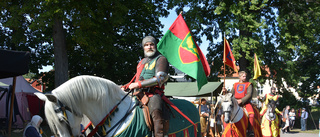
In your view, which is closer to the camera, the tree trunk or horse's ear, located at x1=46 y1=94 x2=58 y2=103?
horse's ear, located at x1=46 y1=94 x2=58 y2=103

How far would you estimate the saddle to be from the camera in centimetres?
471

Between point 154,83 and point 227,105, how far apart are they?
354 cm

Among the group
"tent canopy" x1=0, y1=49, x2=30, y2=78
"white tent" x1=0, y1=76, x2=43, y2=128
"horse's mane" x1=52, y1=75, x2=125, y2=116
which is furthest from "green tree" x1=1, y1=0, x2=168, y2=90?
"horse's mane" x1=52, y1=75, x2=125, y2=116

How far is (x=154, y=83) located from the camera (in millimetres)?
4668

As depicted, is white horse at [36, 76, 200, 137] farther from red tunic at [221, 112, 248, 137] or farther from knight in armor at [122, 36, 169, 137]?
red tunic at [221, 112, 248, 137]

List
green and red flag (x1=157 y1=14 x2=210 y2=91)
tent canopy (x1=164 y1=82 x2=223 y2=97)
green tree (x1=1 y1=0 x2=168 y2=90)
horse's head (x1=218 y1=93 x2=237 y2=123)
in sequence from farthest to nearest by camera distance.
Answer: tent canopy (x1=164 y1=82 x2=223 y2=97) < green tree (x1=1 y1=0 x2=168 y2=90) < horse's head (x1=218 y1=93 x2=237 y2=123) < green and red flag (x1=157 y1=14 x2=210 y2=91)

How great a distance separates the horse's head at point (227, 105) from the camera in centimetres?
774

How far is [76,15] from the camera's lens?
49.7 feet

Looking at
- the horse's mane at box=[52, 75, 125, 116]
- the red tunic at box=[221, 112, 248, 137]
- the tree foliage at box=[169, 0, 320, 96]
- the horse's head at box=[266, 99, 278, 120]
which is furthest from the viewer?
the tree foliage at box=[169, 0, 320, 96]

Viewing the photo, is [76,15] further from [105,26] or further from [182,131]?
[182,131]

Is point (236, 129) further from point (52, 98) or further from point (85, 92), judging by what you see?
point (52, 98)

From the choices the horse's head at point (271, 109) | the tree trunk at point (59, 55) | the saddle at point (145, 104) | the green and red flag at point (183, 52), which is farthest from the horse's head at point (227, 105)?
the tree trunk at point (59, 55)

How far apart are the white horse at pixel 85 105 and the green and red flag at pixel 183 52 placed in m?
1.31

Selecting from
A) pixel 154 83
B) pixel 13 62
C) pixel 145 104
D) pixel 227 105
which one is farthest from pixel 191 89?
pixel 154 83
